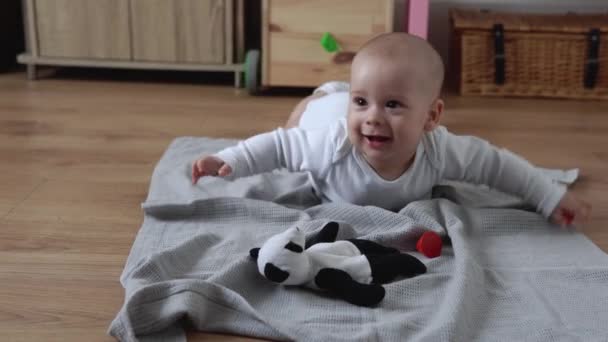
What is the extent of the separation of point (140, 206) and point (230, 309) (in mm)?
452

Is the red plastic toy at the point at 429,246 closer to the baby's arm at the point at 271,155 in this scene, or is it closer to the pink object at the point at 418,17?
the baby's arm at the point at 271,155

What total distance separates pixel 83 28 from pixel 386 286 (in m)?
1.65

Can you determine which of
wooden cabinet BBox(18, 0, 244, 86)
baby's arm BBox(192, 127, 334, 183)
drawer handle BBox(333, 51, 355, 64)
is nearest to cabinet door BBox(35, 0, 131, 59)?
wooden cabinet BBox(18, 0, 244, 86)

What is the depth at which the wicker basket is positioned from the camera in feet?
7.26

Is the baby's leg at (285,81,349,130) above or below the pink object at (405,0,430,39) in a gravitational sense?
below

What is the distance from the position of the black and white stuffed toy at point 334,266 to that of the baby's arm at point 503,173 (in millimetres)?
283

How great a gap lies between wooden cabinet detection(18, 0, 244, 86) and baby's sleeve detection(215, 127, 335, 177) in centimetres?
108

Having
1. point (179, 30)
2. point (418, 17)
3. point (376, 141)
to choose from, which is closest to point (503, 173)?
point (376, 141)

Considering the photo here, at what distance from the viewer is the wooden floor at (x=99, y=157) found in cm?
93

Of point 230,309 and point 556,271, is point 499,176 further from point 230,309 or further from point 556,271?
point 230,309

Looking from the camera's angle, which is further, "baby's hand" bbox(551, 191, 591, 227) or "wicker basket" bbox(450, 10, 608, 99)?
"wicker basket" bbox(450, 10, 608, 99)

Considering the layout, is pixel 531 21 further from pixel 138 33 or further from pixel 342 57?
pixel 138 33

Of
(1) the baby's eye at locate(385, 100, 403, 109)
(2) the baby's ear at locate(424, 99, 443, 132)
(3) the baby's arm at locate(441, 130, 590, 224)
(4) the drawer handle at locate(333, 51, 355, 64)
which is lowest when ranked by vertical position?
(3) the baby's arm at locate(441, 130, 590, 224)

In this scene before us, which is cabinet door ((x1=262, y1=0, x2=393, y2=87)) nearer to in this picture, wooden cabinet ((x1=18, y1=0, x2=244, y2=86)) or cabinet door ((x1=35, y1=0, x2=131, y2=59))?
wooden cabinet ((x1=18, y1=0, x2=244, y2=86))
